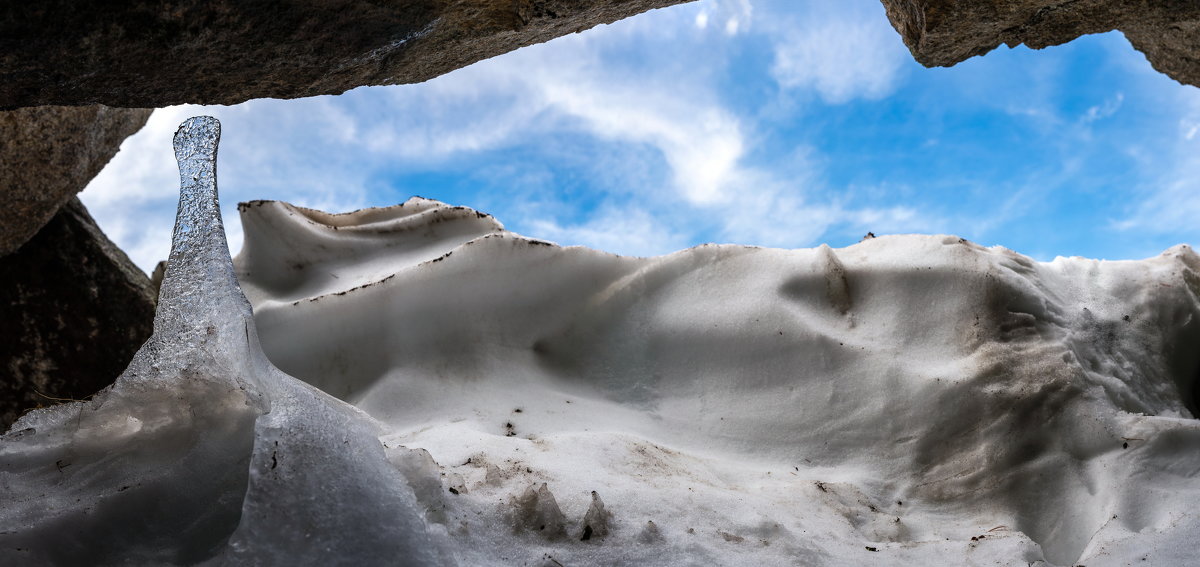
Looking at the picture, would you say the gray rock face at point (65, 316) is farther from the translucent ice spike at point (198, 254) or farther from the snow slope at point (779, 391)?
the translucent ice spike at point (198, 254)

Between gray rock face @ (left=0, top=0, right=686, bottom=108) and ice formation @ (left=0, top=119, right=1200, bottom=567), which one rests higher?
gray rock face @ (left=0, top=0, right=686, bottom=108)

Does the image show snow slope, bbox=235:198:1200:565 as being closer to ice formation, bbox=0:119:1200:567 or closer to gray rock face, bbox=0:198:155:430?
ice formation, bbox=0:119:1200:567

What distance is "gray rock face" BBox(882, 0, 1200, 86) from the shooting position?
1.69 metres

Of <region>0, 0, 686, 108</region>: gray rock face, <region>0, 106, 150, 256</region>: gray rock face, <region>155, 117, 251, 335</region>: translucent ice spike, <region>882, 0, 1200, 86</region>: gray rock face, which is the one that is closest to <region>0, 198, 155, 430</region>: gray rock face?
<region>0, 106, 150, 256</region>: gray rock face

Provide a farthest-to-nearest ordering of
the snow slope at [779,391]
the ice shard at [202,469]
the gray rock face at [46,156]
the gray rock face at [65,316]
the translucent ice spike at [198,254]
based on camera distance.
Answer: the gray rock face at [65,316], the gray rock face at [46,156], the snow slope at [779,391], the translucent ice spike at [198,254], the ice shard at [202,469]

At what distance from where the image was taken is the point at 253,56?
1457 millimetres

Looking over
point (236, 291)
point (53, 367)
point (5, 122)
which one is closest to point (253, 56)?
point (236, 291)

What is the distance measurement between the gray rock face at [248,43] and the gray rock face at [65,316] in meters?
1.54

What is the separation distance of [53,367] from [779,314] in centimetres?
208

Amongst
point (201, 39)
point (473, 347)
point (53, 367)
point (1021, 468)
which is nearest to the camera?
point (201, 39)

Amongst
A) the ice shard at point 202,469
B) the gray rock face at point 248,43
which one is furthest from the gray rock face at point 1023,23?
the ice shard at point 202,469

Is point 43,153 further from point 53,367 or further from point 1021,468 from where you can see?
point 1021,468

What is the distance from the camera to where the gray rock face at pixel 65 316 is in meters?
2.71

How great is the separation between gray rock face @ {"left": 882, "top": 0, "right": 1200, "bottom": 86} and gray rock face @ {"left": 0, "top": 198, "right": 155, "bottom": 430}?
2362mm
